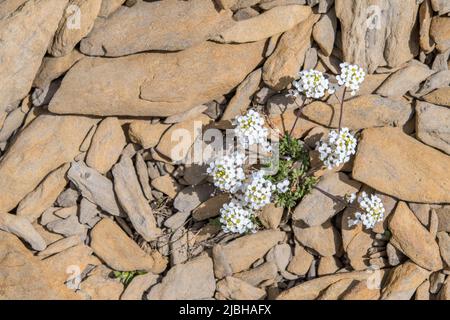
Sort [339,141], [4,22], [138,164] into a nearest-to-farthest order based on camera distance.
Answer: [339,141] → [4,22] → [138,164]

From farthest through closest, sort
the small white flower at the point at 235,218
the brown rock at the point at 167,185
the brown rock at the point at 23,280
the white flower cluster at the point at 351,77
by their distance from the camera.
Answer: the brown rock at the point at 167,185
the brown rock at the point at 23,280
the small white flower at the point at 235,218
the white flower cluster at the point at 351,77

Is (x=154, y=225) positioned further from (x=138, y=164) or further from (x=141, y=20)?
(x=141, y=20)

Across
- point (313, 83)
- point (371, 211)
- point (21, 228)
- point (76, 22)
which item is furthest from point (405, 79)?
point (21, 228)

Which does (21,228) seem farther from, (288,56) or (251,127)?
(288,56)

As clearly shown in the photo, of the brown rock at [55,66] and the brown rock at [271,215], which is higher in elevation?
the brown rock at [55,66]

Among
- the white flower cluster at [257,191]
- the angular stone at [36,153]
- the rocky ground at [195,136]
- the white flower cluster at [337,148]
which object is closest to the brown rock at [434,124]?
the rocky ground at [195,136]

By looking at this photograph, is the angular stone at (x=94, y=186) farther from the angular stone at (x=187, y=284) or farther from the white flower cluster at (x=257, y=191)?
the white flower cluster at (x=257, y=191)

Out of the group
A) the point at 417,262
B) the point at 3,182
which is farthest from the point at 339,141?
the point at 3,182
